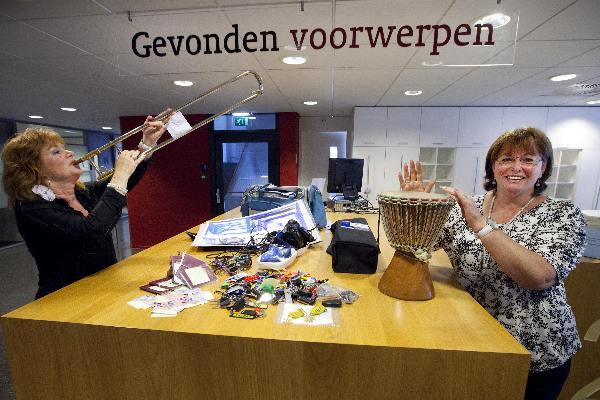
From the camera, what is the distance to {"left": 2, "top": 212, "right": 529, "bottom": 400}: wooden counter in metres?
0.61

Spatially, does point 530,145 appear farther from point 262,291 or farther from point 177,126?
point 177,126

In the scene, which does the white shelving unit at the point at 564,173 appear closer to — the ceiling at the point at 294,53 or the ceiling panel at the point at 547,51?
the ceiling at the point at 294,53

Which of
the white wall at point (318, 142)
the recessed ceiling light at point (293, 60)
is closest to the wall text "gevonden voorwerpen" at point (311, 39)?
the recessed ceiling light at point (293, 60)

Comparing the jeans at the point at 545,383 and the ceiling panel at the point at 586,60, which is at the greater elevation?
the ceiling panel at the point at 586,60

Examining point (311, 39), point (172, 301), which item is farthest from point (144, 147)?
point (311, 39)

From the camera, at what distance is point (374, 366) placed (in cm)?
62

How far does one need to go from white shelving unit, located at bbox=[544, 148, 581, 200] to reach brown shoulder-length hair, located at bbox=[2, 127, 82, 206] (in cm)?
634

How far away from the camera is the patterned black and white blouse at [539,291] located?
0.88 m

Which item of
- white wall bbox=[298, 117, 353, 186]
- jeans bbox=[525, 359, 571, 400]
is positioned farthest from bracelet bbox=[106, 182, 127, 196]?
white wall bbox=[298, 117, 353, 186]

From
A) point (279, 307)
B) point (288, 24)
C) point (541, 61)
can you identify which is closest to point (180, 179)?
point (288, 24)

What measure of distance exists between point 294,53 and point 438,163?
3.74m

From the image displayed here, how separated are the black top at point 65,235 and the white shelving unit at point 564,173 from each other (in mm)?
6114

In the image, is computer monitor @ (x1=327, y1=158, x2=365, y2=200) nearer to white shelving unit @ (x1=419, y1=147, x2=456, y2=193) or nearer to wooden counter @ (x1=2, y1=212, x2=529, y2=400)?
white shelving unit @ (x1=419, y1=147, x2=456, y2=193)

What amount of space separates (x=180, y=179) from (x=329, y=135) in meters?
3.27
